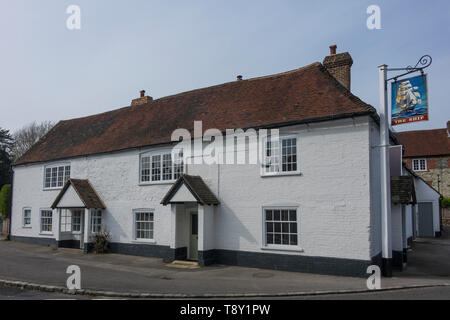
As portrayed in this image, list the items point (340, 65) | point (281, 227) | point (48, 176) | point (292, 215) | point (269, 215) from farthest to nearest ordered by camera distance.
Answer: point (48, 176) → point (340, 65) → point (269, 215) → point (281, 227) → point (292, 215)

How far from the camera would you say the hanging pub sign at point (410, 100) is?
469 inches

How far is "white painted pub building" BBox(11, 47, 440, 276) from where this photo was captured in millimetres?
12680

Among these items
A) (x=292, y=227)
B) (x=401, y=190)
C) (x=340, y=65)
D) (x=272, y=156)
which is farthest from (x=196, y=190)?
(x=340, y=65)

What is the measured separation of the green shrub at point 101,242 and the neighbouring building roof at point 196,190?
17.8ft

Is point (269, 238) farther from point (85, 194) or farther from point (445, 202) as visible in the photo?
point (445, 202)

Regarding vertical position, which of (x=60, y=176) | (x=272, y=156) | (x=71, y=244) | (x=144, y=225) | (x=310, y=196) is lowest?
(x=71, y=244)

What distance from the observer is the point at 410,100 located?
12.2m

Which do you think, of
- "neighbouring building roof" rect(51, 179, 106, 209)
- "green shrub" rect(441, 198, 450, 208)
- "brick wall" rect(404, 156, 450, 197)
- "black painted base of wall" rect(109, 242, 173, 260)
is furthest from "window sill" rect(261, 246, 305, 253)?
"brick wall" rect(404, 156, 450, 197)

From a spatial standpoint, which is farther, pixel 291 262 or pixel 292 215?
pixel 292 215

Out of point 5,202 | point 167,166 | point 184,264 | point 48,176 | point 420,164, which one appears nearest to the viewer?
point 184,264

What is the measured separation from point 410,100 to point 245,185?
22.4 ft

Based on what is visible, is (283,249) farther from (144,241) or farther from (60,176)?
(60,176)

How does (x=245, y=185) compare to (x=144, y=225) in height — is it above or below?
above

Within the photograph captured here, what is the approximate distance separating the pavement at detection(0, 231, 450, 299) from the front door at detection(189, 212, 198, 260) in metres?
1.51
